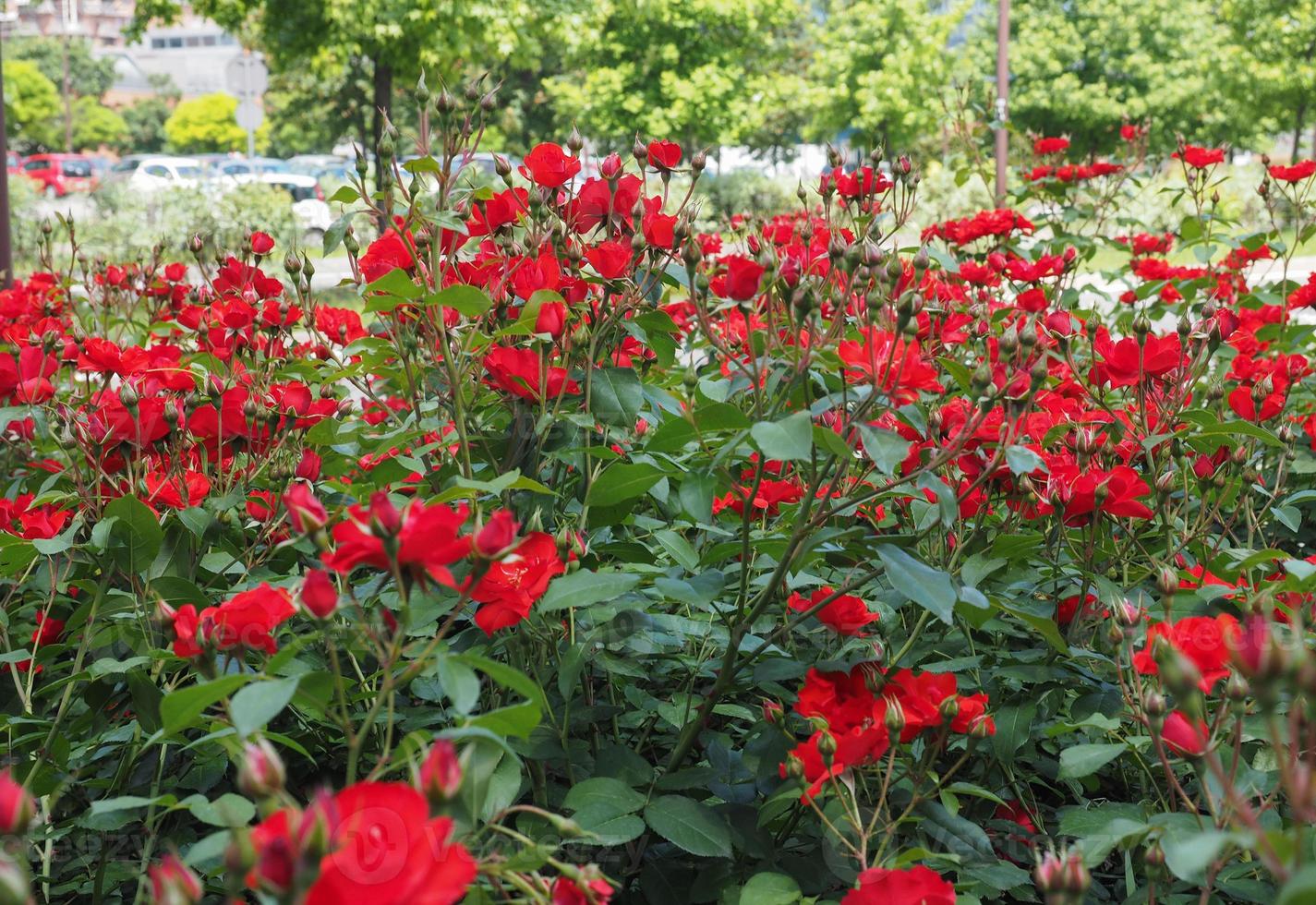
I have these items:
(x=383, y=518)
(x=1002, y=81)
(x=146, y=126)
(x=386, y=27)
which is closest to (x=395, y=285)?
(x=383, y=518)

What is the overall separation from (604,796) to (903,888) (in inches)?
13.1

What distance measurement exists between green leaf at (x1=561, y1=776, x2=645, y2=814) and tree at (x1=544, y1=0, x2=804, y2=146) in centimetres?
2229

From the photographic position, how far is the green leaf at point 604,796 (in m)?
1.18

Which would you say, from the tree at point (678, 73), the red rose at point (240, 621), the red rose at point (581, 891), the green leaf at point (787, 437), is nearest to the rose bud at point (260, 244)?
the red rose at point (240, 621)

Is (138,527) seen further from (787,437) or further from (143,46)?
(143,46)

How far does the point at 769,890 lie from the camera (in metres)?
1.11

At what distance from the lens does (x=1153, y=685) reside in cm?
123

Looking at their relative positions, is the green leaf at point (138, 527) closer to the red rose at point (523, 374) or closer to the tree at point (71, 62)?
the red rose at point (523, 374)

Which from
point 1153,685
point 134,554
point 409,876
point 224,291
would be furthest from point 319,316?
point 409,876

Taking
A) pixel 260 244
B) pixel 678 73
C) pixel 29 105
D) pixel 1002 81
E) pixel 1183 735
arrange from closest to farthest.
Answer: pixel 1183 735, pixel 260 244, pixel 1002 81, pixel 678 73, pixel 29 105

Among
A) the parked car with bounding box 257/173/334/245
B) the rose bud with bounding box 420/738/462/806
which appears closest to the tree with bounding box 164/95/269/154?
the parked car with bounding box 257/173/334/245

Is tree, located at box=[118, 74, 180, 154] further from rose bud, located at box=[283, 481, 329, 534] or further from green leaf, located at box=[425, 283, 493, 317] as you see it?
rose bud, located at box=[283, 481, 329, 534]

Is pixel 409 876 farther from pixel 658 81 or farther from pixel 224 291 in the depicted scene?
pixel 658 81

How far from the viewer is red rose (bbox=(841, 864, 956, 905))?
3.18 feet
